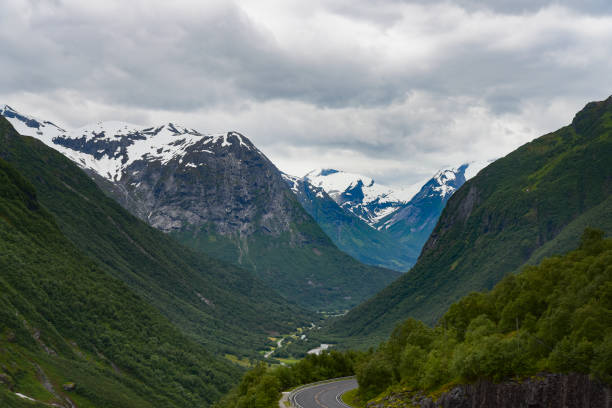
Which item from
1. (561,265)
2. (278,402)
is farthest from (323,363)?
(561,265)

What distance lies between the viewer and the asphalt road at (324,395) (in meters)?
111

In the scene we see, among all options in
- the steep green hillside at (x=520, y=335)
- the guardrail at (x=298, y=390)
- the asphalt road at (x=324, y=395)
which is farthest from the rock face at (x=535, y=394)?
the guardrail at (x=298, y=390)

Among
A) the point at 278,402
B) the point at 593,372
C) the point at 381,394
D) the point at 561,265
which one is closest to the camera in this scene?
the point at 593,372

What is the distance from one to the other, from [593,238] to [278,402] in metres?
72.6

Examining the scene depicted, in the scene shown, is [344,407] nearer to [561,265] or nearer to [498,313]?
[498,313]

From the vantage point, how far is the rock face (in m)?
65.1

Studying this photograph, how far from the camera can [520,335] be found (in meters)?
79.7

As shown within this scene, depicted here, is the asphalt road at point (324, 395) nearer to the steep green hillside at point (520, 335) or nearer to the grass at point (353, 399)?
the grass at point (353, 399)

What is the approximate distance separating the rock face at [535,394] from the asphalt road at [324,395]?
32.4 meters

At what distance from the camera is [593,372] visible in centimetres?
6512

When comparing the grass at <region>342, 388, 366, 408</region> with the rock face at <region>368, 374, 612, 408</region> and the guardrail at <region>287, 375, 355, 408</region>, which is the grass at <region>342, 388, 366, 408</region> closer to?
the guardrail at <region>287, 375, 355, 408</region>

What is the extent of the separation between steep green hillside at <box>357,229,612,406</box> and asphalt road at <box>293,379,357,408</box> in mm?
7272

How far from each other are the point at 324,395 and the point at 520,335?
5639 centimetres

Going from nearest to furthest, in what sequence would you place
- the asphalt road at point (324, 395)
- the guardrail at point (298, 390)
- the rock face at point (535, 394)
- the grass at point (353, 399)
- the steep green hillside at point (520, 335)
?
the rock face at point (535, 394) → the steep green hillside at point (520, 335) → the grass at point (353, 399) → the asphalt road at point (324, 395) → the guardrail at point (298, 390)
